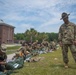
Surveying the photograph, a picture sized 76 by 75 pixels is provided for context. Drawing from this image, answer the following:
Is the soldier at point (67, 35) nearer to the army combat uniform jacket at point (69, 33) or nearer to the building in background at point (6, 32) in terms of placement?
the army combat uniform jacket at point (69, 33)

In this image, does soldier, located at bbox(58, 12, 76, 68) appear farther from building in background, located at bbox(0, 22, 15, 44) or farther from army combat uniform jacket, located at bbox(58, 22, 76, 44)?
building in background, located at bbox(0, 22, 15, 44)

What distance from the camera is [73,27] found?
10.2 meters

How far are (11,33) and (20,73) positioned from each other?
394ft

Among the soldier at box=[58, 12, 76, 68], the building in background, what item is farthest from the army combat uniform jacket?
the building in background

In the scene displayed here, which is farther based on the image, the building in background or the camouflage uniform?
the building in background

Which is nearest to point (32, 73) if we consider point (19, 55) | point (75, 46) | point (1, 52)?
point (1, 52)

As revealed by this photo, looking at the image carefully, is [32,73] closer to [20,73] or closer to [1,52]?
[20,73]

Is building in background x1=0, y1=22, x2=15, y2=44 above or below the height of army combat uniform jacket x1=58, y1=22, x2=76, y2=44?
above

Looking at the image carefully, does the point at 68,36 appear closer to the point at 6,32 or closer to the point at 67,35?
the point at 67,35

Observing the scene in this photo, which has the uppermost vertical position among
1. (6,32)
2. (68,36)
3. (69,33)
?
(6,32)

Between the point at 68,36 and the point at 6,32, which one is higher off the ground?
the point at 6,32

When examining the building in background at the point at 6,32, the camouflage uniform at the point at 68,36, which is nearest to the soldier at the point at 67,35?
the camouflage uniform at the point at 68,36

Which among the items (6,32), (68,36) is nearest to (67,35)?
(68,36)

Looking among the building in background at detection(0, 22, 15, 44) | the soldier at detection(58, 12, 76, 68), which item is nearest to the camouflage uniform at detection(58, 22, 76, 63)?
the soldier at detection(58, 12, 76, 68)
